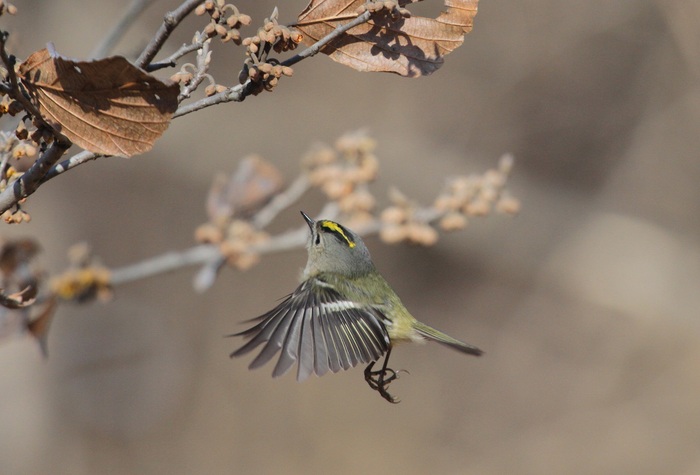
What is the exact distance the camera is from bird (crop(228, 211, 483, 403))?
6.60 feet

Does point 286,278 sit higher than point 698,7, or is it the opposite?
point 698,7

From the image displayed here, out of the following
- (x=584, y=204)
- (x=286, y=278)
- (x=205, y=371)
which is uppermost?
(x=584, y=204)

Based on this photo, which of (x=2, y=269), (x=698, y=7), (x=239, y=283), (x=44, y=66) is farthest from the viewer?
(x=239, y=283)

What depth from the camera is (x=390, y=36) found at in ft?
4.36

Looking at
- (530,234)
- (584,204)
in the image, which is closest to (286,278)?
(530,234)

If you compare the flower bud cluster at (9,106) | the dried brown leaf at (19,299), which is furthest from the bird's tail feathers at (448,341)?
the flower bud cluster at (9,106)

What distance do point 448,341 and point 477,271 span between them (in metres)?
4.74

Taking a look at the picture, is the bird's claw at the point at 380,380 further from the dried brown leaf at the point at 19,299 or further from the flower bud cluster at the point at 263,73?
the flower bud cluster at the point at 263,73

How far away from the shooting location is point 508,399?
6.92 m

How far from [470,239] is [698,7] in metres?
2.58

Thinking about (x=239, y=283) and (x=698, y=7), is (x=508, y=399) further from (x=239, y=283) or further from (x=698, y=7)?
(x=698, y=7)

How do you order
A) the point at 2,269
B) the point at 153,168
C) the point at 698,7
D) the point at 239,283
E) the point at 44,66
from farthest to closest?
the point at 239,283 → the point at 153,168 → the point at 698,7 → the point at 2,269 → the point at 44,66

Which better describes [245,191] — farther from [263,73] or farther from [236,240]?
[263,73]

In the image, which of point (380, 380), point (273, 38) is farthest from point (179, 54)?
point (380, 380)
